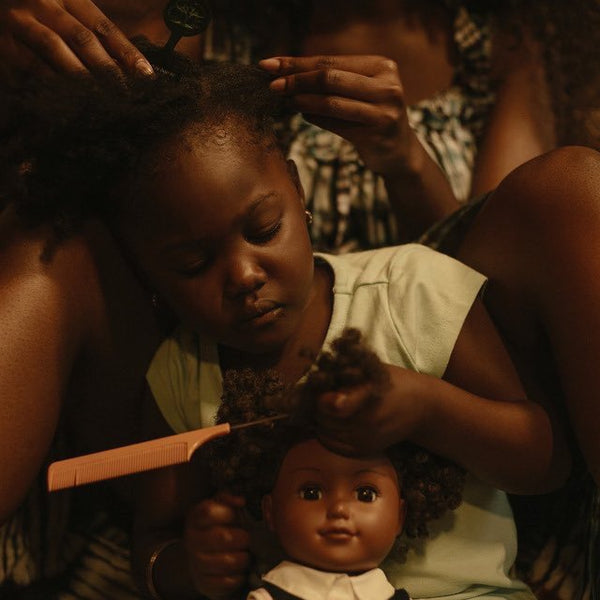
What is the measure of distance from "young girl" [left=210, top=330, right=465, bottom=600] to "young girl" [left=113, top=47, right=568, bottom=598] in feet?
0.09

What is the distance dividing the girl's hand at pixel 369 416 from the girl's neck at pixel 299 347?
150 millimetres

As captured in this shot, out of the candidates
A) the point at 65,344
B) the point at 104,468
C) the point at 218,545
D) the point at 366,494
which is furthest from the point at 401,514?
the point at 65,344

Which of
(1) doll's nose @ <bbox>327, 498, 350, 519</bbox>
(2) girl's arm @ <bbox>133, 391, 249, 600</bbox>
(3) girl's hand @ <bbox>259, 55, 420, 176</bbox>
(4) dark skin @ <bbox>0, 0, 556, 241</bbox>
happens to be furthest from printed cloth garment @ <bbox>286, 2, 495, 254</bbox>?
(1) doll's nose @ <bbox>327, 498, 350, 519</bbox>

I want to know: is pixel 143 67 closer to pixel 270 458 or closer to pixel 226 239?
pixel 226 239

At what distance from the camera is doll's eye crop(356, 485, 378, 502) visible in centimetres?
78

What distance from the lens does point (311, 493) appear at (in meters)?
0.78

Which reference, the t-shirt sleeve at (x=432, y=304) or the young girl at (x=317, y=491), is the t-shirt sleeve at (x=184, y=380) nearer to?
the young girl at (x=317, y=491)

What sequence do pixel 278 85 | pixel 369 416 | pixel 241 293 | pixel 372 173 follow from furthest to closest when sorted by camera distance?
pixel 372 173
pixel 278 85
pixel 241 293
pixel 369 416

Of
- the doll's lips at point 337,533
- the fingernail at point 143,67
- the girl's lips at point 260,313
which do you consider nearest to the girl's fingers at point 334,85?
the fingernail at point 143,67

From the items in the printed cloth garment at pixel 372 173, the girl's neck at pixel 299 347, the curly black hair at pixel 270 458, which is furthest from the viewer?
the printed cloth garment at pixel 372 173

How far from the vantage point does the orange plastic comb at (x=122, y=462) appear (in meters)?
0.73

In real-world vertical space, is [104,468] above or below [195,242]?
below

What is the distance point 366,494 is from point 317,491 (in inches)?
1.8

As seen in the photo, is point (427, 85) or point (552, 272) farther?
point (427, 85)
